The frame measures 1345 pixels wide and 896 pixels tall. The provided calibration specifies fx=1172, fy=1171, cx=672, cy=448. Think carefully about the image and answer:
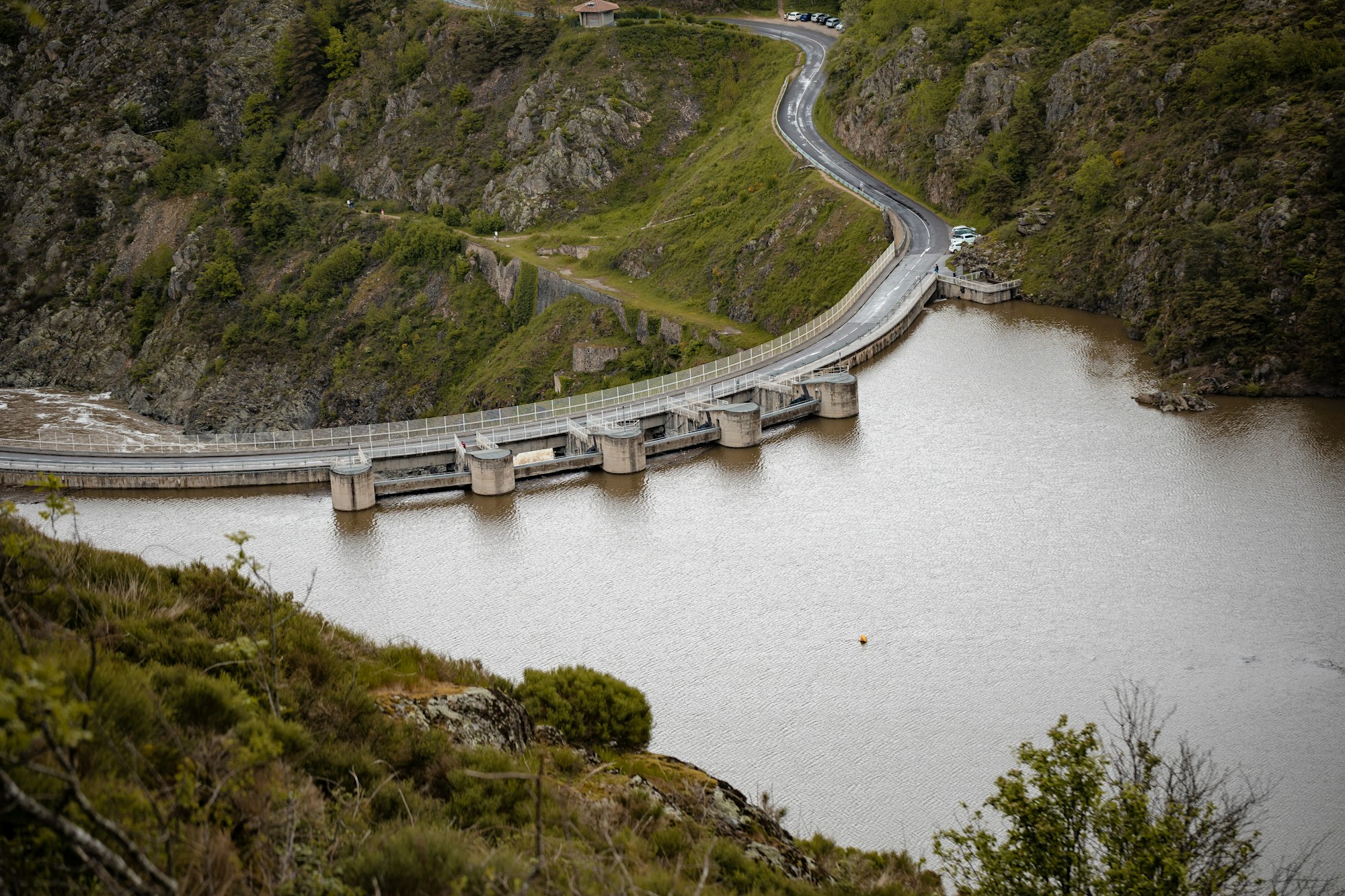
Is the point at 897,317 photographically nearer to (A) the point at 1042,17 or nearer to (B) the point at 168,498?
(A) the point at 1042,17

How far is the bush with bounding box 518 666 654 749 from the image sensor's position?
1958 cm

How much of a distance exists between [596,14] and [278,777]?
90148mm

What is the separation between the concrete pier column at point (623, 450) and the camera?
144 feet

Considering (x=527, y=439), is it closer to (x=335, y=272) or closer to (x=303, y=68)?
(x=335, y=272)

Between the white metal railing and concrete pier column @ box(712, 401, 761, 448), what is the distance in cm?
509

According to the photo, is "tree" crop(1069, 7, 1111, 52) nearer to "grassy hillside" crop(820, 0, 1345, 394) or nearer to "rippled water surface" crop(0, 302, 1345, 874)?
"grassy hillside" crop(820, 0, 1345, 394)

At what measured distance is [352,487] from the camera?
1603 inches

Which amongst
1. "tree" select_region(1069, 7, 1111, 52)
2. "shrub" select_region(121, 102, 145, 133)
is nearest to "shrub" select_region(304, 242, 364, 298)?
"shrub" select_region(121, 102, 145, 133)

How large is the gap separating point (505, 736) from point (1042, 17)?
68514 mm

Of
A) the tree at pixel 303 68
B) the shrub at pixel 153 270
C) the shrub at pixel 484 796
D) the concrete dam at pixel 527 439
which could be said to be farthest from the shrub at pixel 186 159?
the shrub at pixel 484 796

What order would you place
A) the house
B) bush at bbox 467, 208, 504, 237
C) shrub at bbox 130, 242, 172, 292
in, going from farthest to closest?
1. the house
2. shrub at bbox 130, 242, 172, 292
3. bush at bbox 467, 208, 504, 237

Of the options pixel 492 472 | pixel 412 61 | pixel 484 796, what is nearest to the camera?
pixel 484 796

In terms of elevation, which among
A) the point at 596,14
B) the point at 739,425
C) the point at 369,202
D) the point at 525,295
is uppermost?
the point at 596,14

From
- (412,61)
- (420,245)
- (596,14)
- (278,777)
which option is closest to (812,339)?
(420,245)
